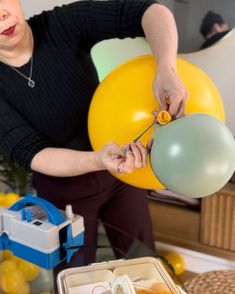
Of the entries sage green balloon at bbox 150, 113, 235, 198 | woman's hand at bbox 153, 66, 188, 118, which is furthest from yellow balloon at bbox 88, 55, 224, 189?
sage green balloon at bbox 150, 113, 235, 198

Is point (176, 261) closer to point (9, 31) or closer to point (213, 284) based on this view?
point (213, 284)

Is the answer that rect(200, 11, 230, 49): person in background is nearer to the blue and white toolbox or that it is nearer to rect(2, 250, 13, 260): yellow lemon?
the blue and white toolbox

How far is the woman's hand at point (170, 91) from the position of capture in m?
0.73

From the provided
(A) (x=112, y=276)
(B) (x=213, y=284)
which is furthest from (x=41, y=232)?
(B) (x=213, y=284)

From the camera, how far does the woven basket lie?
1.17 metres

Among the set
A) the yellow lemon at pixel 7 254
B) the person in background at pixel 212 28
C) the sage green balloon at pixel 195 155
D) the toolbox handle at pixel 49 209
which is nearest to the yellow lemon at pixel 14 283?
the yellow lemon at pixel 7 254

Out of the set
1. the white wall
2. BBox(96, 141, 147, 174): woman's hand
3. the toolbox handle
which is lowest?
the toolbox handle

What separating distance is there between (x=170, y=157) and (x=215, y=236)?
1.01m

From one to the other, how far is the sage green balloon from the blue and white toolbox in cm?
28

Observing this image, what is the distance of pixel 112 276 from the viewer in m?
0.74

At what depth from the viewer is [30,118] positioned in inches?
38.9

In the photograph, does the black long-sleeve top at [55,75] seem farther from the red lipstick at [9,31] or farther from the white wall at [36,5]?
the white wall at [36,5]

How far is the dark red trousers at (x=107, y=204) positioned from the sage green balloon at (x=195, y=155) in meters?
0.41

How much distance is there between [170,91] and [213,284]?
701 mm
